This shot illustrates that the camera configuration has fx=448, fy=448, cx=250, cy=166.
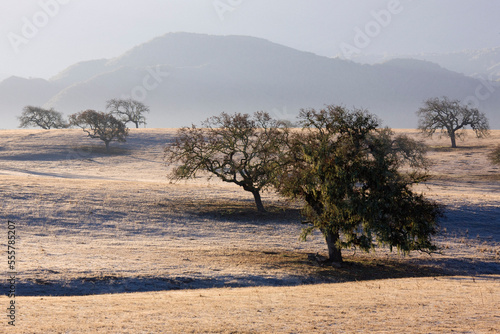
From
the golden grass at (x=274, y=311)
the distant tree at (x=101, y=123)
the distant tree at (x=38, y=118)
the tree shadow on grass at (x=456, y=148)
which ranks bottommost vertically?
the golden grass at (x=274, y=311)

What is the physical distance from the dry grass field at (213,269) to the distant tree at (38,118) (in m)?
76.2

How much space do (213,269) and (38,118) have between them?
351 ft

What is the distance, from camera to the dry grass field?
41.7 feet

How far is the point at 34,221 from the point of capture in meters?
30.2

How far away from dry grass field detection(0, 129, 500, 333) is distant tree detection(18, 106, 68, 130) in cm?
7615

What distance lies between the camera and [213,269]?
21438 millimetres

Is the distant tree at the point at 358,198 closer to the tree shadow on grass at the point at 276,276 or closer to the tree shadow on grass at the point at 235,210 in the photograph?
the tree shadow on grass at the point at 276,276

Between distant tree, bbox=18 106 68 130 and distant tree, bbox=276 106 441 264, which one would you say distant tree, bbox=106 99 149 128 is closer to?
distant tree, bbox=18 106 68 130

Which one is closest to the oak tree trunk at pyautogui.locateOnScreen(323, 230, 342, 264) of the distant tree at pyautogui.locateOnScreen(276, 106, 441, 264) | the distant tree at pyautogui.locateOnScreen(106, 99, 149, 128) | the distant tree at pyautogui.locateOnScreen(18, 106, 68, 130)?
the distant tree at pyautogui.locateOnScreen(276, 106, 441, 264)

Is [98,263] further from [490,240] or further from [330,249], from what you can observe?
[490,240]

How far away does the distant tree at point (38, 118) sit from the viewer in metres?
111

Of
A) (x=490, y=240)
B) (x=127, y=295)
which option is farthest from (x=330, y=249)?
(x=490, y=240)

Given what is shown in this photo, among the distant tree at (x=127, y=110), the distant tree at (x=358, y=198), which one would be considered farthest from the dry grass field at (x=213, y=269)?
the distant tree at (x=127, y=110)

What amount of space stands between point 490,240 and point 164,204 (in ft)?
→ 82.6
